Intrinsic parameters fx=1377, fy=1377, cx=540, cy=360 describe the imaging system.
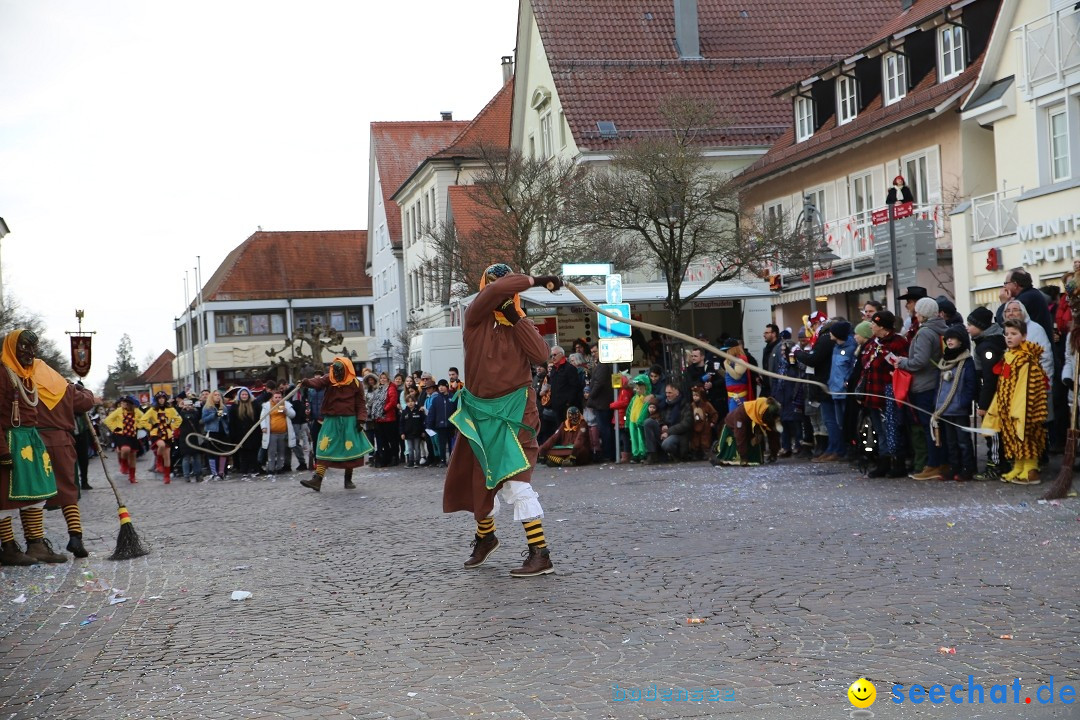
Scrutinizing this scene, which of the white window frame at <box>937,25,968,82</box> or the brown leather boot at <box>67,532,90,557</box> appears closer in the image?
the brown leather boot at <box>67,532,90,557</box>

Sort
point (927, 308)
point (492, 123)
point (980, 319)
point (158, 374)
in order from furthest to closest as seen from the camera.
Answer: point (158, 374)
point (492, 123)
point (927, 308)
point (980, 319)

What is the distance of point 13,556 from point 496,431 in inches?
193

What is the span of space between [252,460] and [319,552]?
15.5 meters

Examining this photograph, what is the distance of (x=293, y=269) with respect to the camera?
96.2 m

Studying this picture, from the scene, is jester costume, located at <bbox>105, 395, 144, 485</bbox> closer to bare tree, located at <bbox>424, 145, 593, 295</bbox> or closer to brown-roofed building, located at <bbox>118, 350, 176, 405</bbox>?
bare tree, located at <bbox>424, 145, 593, 295</bbox>

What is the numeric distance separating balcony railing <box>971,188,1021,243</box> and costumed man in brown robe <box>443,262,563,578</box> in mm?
19450

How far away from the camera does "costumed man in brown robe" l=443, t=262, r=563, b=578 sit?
945 cm

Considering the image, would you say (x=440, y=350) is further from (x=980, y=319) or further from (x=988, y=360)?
(x=988, y=360)

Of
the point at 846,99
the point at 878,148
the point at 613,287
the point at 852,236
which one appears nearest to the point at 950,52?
the point at 878,148

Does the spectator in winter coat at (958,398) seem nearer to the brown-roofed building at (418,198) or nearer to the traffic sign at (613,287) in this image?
the traffic sign at (613,287)

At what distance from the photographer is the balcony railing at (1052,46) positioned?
25125 millimetres

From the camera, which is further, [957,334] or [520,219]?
[520,219]

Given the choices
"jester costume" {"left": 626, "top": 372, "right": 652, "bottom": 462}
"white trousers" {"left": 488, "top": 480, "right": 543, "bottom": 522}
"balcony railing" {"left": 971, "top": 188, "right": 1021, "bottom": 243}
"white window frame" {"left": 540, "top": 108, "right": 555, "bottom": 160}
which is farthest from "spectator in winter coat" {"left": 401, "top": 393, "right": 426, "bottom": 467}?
"white window frame" {"left": 540, "top": 108, "right": 555, "bottom": 160}

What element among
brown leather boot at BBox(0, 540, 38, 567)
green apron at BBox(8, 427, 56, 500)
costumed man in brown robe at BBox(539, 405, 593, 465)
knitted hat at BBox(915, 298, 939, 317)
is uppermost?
knitted hat at BBox(915, 298, 939, 317)
